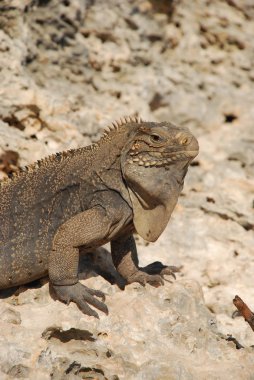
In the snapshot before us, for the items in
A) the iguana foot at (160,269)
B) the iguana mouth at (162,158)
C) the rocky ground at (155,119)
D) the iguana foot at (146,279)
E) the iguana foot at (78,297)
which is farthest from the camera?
the iguana foot at (160,269)

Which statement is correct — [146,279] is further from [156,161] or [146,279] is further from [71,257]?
[156,161]

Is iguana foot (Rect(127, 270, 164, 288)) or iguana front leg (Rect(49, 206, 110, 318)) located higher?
iguana front leg (Rect(49, 206, 110, 318))

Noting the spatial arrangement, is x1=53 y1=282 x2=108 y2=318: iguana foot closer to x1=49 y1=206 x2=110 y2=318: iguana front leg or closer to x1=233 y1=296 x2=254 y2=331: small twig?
x1=49 y1=206 x2=110 y2=318: iguana front leg

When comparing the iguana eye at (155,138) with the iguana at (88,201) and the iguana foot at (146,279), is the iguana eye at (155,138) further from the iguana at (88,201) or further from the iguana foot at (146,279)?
the iguana foot at (146,279)

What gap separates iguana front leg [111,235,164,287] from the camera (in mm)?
5340

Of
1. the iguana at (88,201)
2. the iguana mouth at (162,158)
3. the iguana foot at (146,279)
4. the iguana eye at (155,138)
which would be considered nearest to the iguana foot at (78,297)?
the iguana at (88,201)

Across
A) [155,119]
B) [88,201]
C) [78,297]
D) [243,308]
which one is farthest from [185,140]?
[155,119]

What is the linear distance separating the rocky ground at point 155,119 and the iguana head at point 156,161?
2.54 feet

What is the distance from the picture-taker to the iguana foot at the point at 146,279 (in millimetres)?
5250

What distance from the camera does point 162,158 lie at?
16.3 feet

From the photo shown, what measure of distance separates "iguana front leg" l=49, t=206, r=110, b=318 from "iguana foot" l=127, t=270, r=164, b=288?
546 mm

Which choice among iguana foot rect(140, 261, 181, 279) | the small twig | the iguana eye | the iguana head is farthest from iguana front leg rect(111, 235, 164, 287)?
the iguana eye

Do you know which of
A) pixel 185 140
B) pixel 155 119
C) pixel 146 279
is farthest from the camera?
pixel 155 119

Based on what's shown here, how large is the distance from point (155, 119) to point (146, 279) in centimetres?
315
